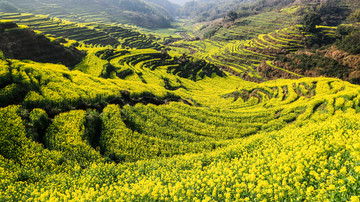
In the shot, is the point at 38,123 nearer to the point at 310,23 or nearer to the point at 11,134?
the point at 11,134

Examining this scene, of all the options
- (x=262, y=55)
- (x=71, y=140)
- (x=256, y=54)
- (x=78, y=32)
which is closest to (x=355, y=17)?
(x=262, y=55)

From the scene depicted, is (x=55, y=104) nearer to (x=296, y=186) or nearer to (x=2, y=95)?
(x=2, y=95)

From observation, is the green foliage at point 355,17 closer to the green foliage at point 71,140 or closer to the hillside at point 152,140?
the hillside at point 152,140

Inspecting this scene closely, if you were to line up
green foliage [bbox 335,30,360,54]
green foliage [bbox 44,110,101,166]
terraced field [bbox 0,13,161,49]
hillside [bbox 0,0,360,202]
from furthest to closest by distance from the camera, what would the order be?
1. terraced field [bbox 0,13,161,49]
2. green foliage [bbox 335,30,360,54]
3. green foliage [bbox 44,110,101,166]
4. hillside [bbox 0,0,360,202]

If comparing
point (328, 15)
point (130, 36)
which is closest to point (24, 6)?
point (130, 36)

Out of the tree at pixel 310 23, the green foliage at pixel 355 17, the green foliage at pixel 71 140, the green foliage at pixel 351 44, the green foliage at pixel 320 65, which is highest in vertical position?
the green foliage at pixel 355 17

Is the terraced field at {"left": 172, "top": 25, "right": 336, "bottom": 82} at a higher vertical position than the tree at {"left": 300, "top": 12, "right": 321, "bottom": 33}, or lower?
lower

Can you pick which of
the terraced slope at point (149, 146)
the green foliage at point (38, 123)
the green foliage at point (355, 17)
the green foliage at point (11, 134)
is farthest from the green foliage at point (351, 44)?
the green foliage at point (11, 134)

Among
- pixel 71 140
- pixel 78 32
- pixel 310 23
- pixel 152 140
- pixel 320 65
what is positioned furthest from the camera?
pixel 310 23

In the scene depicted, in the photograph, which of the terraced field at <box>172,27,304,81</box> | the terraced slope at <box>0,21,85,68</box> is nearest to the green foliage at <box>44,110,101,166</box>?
the terraced slope at <box>0,21,85,68</box>

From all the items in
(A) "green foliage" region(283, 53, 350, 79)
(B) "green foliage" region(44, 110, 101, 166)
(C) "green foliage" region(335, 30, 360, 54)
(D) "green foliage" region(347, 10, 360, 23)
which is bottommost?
(B) "green foliage" region(44, 110, 101, 166)

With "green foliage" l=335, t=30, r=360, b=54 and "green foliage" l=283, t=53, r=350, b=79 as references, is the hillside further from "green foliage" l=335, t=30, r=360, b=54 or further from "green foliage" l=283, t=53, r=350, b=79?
"green foliage" l=335, t=30, r=360, b=54
